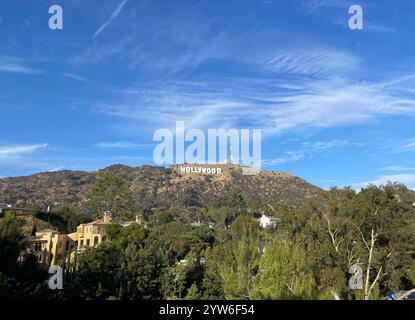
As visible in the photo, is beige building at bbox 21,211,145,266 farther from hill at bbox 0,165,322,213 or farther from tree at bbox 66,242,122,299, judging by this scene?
hill at bbox 0,165,322,213

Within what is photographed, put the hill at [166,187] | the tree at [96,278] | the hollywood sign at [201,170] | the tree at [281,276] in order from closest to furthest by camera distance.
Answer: the tree at [281,276] < the tree at [96,278] < the hill at [166,187] < the hollywood sign at [201,170]

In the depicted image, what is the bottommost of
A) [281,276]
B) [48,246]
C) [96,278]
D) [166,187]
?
[96,278]

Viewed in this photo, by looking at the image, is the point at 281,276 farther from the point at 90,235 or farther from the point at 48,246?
the point at 90,235

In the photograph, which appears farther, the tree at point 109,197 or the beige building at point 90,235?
the tree at point 109,197

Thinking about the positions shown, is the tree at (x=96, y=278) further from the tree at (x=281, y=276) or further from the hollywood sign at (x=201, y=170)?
the hollywood sign at (x=201, y=170)

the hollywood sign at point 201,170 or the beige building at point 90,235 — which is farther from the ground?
the hollywood sign at point 201,170

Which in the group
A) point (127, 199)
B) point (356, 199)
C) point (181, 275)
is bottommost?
point (181, 275)

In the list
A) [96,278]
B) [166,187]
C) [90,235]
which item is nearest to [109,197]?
[90,235]

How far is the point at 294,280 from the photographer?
53.5 ft

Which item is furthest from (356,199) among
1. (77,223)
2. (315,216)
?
(77,223)

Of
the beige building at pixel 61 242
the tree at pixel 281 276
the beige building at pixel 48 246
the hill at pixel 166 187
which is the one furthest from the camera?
the hill at pixel 166 187

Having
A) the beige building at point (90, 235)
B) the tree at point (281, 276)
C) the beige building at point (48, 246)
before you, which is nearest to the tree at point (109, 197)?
the beige building at point (90, 235)
